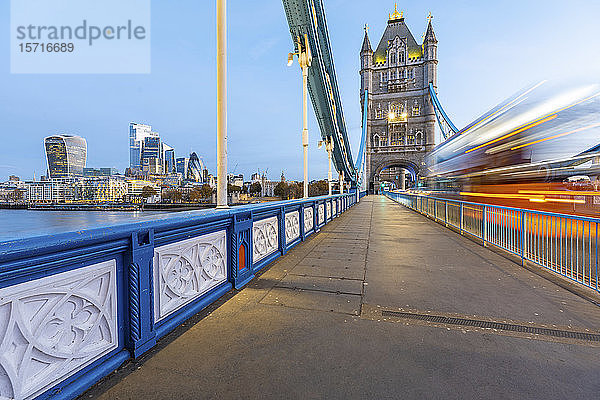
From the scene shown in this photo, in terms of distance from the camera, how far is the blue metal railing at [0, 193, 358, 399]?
150cm

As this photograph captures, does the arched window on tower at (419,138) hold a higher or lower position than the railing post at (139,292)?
higher

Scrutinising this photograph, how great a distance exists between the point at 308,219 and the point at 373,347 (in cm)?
578

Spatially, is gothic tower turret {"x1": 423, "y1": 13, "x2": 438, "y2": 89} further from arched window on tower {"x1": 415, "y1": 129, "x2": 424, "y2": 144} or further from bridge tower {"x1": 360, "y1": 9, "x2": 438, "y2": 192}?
arched window on tower {"x1": 415, "y1": 129, "x2": 424, "y2": 144}

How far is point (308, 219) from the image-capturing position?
8.09 meters

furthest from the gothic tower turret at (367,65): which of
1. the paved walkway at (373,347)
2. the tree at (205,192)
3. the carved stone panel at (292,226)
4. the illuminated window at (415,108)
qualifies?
the paved walkway at (373,347)

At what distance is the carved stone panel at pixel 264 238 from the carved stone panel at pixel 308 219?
2.33m

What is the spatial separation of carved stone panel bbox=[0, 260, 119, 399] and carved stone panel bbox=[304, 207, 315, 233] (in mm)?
5851

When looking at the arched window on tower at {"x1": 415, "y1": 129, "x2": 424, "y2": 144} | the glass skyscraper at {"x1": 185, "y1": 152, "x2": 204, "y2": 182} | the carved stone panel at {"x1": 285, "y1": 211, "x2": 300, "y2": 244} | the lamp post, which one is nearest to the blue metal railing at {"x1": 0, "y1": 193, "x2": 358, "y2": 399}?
the lamp post

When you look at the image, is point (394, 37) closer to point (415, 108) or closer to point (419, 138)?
point (415, 108)

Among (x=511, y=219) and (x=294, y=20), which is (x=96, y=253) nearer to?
(x=511, y=219)

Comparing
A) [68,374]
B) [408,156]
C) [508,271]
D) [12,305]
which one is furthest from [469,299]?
[408,156]

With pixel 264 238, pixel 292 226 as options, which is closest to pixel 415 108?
pixel 292 226

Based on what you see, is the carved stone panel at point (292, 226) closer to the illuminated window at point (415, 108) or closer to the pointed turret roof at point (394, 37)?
the illuminated window at point (415, 108)

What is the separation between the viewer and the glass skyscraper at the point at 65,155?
10500 millimetres
